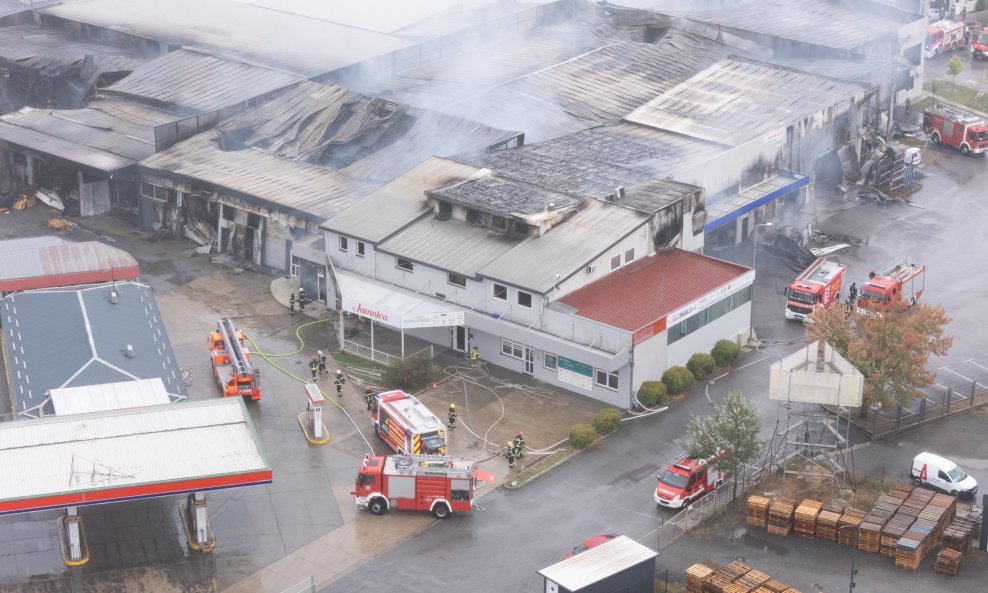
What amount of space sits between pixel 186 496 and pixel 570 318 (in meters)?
20.4

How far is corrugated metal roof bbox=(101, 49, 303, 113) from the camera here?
312 ft

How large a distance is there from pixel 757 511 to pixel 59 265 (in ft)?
127

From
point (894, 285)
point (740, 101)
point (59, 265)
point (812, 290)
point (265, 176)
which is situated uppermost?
point (740, 101)

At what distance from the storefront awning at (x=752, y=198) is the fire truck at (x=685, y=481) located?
23102 mm

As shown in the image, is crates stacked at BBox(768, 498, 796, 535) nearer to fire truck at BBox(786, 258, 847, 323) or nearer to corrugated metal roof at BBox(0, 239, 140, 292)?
fire truck at BBox(786, 258, 847, 323)

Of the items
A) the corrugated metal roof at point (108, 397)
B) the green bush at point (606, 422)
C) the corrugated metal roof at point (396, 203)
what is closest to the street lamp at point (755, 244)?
the corrugated metal roof at point (396, 203)

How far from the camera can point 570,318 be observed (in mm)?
67562

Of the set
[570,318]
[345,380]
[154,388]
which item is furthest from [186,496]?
[570,318]

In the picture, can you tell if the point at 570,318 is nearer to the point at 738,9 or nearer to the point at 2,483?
the point at 2,483

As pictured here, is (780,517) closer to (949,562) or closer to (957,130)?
(949,562)

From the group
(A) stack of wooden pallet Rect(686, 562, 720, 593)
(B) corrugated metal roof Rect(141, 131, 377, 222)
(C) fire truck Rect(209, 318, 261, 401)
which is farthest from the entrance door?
(A) stack of wooden pallet Rect(686, 562, 720, 593)

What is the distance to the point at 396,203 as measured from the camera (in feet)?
254

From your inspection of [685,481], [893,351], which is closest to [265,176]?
[685,481]

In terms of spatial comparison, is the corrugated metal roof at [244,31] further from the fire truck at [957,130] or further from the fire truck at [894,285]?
the fire truck at [894,285]
